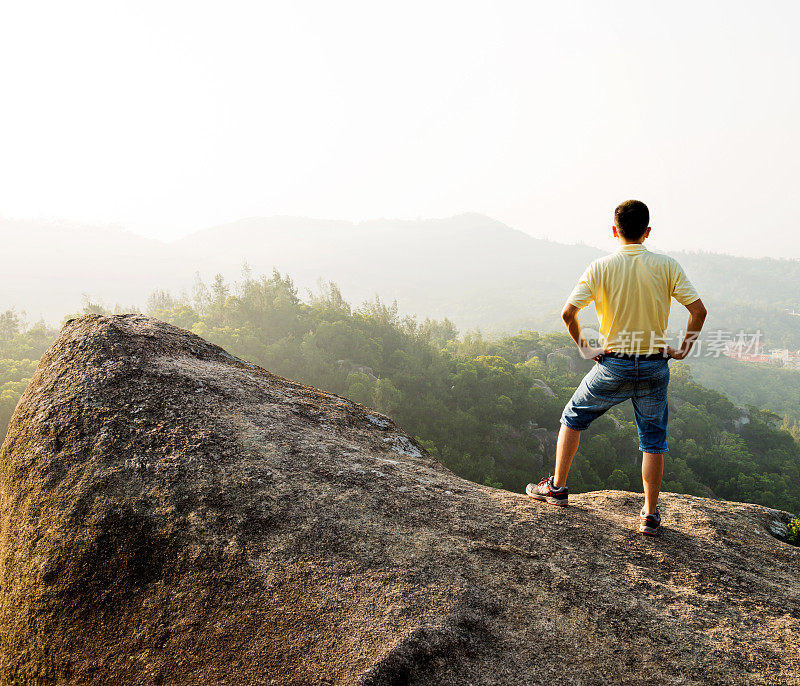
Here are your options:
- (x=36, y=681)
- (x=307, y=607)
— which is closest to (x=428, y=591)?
(x=307, y=607)

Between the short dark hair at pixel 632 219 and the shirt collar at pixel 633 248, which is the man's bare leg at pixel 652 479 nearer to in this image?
the shirt collar at pixel 633 248

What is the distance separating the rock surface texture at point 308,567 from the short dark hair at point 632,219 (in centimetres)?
243

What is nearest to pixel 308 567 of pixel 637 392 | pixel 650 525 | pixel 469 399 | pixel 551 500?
pixel 551 500

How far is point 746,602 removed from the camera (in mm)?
3135

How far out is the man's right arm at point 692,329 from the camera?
381 centimetres

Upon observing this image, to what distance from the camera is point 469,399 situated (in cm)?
4725

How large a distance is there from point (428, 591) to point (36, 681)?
8.19ft

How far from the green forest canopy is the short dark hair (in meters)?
33.1

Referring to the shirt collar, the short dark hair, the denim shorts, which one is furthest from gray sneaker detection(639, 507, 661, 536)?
the short dark hair

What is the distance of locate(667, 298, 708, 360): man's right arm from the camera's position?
381 centimetres

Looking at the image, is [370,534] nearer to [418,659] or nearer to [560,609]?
[418,659]

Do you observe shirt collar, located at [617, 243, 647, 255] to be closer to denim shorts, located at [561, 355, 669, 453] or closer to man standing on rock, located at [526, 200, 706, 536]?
man standing on rock, located at [526, 200, 706, 536]

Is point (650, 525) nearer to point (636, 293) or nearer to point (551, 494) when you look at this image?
point (551, 494)

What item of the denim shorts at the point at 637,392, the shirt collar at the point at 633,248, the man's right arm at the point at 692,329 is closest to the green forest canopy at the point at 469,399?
the denim shorts at the point at 637,392
